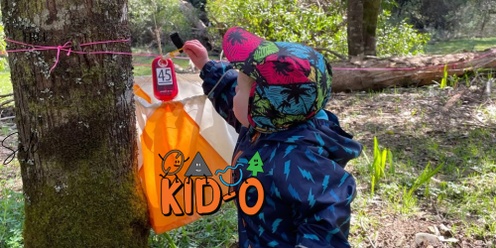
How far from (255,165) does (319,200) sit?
25 cm

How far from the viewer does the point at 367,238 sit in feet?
8.45

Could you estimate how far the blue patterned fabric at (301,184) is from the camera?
1490 millimetres

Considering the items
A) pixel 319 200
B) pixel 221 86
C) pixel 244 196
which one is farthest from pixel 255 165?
pixel 221 86

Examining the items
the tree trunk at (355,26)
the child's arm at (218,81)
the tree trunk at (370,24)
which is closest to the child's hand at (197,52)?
the child's arm at (218,81)

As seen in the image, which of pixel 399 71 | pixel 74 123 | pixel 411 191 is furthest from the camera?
pixel 399 71

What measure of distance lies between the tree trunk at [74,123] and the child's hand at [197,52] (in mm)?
257

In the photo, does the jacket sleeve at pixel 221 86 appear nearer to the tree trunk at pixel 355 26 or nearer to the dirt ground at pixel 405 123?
the dirt ground at pixel 405 123

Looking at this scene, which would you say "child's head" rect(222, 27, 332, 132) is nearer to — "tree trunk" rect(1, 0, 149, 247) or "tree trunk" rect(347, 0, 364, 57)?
"tree trunk" rect(1, 0, 149, 247)

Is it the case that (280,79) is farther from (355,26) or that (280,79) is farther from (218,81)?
(355,26)

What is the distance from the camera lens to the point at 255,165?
1.63 meters

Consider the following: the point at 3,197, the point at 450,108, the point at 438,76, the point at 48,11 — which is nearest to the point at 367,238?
the point at 48,11

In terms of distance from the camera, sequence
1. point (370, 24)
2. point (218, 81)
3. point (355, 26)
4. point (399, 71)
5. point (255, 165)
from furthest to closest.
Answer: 1. point (370, 24)
2. point (355, 26)
3. point (399, 71)
4. point (218, 81)
5. point (255, 165)

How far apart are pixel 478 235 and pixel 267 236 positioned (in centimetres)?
145

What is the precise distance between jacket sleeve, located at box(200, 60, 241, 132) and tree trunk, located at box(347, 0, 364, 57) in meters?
5.57
